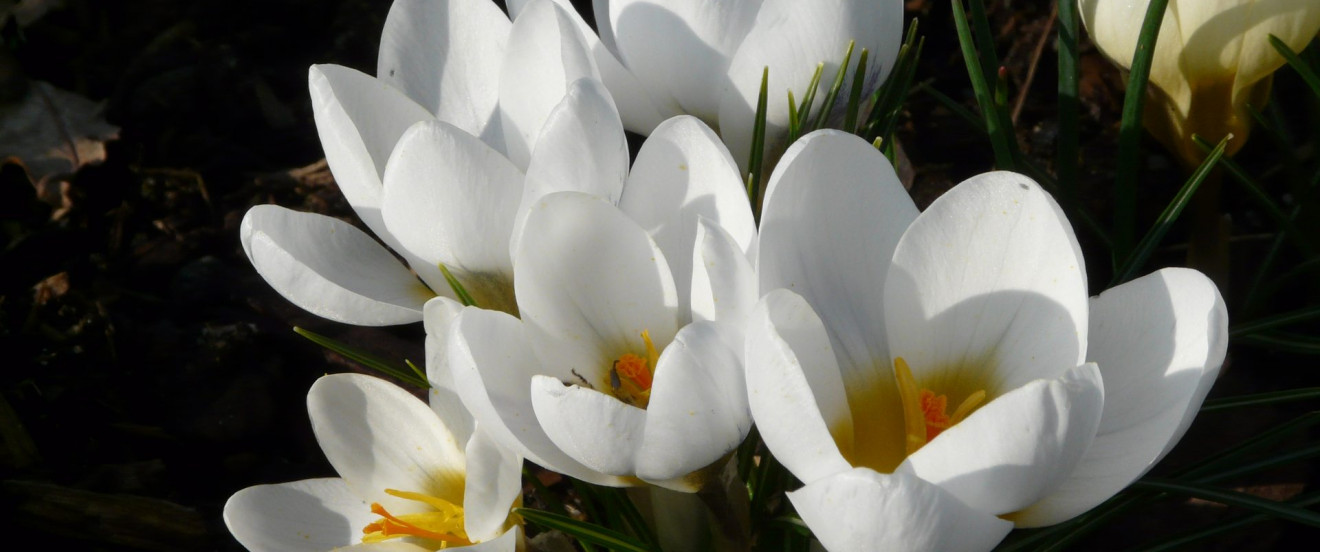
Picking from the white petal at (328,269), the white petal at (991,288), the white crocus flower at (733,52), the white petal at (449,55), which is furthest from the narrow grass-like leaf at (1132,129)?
the white petal at (328,269)

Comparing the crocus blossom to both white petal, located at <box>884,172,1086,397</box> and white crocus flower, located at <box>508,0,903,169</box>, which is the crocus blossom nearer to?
white crocus flower, located at <box>508,0,903,169</box>

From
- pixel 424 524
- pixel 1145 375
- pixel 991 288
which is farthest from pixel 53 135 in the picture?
pixel 1145 375

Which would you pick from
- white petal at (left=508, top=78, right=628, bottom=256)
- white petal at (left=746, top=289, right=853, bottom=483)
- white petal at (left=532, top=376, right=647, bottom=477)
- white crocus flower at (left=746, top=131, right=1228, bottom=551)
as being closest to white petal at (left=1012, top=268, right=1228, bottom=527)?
white crocus flower at (left=746, top=131, right=1228, bottom=551)

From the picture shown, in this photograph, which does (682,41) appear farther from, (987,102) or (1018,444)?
(1018,444)

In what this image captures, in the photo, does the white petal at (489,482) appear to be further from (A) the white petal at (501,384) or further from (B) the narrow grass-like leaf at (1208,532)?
(B) the narrow grass-like leaf at (1208,532)

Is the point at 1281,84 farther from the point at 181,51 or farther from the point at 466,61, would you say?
the point at 181,51

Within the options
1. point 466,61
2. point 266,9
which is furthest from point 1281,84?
point 266,9
